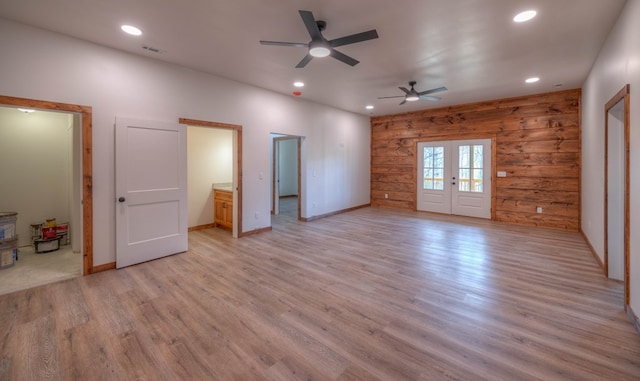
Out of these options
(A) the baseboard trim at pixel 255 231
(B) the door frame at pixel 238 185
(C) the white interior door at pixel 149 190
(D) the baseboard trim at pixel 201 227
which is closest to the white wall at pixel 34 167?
(C) the white interior door at pixel 149 190

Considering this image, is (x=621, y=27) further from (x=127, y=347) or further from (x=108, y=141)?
(x=108, y=141)

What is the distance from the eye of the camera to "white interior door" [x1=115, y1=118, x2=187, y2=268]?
3.71m

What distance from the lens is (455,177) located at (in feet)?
24.0

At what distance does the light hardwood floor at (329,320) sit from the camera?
6.24ft

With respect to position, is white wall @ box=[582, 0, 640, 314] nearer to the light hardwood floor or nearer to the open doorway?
the light hardwood floor

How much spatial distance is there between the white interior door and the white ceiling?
112 cm

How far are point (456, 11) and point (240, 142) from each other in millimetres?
3756

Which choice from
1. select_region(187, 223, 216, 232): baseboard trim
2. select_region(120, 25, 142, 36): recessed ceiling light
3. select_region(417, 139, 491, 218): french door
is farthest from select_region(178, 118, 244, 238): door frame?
select_region(417, 139, 491, 218): french door

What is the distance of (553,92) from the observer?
5.84 metres

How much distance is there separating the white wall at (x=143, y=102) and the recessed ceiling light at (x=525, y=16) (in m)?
4.09

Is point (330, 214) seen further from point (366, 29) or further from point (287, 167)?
point (287, 167)

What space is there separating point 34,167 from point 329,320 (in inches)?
213

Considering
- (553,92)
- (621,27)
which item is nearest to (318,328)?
(621,27)

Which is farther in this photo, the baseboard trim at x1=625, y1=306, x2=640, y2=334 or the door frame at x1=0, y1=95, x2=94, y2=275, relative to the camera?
the door frame at x1=0, y1=95, x2=94, y2=275
